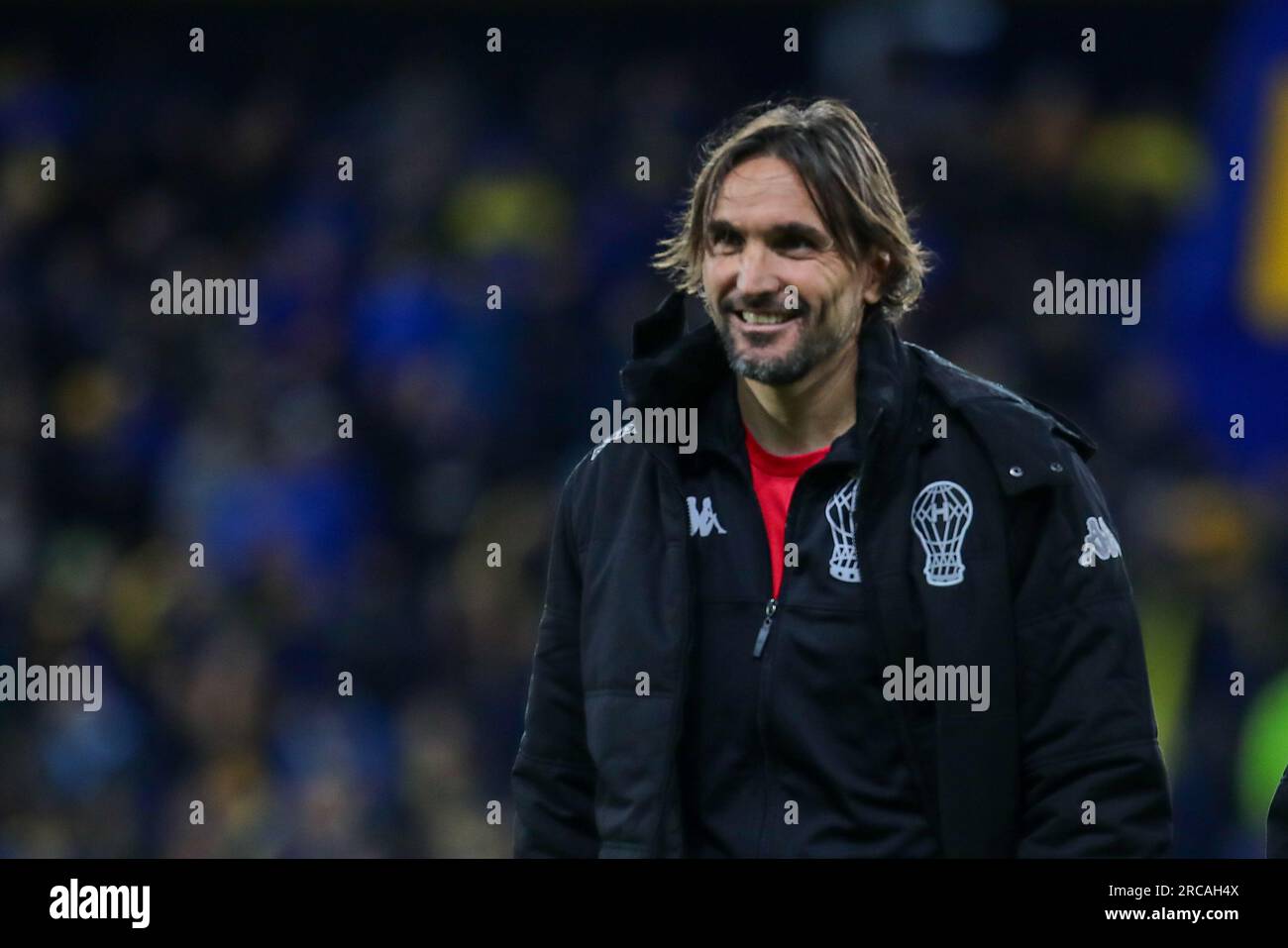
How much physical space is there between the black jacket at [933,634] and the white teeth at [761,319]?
6.7 inches

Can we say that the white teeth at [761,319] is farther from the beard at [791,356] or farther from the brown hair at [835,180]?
the brown hair at [835,180]

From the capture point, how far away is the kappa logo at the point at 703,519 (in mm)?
3529

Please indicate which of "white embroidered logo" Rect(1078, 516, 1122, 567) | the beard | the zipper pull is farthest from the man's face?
"white embroidered logo" Rect(1078, 516, 1122, 567)

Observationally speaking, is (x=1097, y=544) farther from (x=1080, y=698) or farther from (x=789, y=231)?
(x=789, y=231)

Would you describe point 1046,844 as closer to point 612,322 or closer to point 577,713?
point 577,713

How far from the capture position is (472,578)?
7543 mm

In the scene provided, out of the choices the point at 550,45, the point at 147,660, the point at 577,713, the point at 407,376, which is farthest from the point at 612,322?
the point at 577,713

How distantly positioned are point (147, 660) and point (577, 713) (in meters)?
4.44

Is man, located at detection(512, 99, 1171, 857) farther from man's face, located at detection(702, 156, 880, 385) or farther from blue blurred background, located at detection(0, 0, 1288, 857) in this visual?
blue blurred background, located at detection(0, 0, 1288, 857)

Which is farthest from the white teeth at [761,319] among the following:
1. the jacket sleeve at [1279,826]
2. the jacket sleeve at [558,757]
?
the jacket sleeve at [1279,826]

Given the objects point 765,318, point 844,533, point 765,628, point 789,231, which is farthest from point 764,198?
point 765,628

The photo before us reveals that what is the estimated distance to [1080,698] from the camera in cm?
330

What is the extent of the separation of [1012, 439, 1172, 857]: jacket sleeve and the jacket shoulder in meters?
0.04

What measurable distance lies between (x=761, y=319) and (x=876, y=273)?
0.30m
